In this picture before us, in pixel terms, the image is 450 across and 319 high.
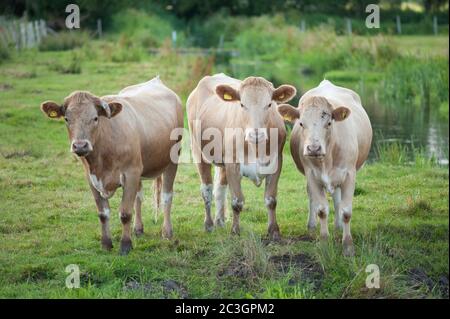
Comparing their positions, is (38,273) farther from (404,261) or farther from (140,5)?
(140,5)

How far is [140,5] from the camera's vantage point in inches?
1799

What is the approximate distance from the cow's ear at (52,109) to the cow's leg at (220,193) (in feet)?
7.74

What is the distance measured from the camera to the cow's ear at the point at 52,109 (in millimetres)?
8250

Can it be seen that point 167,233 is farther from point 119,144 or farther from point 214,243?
point 119,144

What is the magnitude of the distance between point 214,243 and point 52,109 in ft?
7.31

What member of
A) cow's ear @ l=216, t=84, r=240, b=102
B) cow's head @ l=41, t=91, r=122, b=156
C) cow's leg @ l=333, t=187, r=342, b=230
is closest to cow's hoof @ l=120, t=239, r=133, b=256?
cow's head @ l=41, t=91, r=122, b=156

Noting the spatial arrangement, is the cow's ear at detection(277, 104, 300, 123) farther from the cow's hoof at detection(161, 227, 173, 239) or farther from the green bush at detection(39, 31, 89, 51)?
the green bush at detection(39, 31, 89, 51)

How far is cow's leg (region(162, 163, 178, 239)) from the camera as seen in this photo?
933 cm

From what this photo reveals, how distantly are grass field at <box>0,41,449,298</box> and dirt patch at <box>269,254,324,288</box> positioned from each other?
1cm

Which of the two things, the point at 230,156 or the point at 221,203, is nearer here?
the point at 230,156

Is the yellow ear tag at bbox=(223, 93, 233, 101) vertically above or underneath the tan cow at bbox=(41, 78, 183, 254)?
above

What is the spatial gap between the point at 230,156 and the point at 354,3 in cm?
4315

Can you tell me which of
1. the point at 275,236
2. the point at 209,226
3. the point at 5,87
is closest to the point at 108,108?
the point at 209,226
